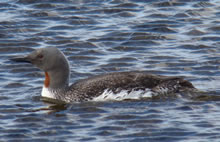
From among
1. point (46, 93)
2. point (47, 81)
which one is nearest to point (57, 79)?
point (47, 81)

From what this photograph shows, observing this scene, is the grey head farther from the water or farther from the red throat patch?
the water

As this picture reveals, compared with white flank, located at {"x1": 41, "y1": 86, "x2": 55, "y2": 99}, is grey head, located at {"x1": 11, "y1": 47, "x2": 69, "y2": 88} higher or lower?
higher

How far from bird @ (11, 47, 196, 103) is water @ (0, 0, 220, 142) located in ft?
0.66

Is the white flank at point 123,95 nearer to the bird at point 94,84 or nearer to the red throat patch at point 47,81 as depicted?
the bird at point 94,84

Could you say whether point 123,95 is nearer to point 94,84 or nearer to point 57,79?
point 94,84

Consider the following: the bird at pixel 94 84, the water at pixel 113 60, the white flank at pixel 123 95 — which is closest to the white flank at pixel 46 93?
the bird at pixel 94 84

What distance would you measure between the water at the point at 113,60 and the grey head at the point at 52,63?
0.41 metres

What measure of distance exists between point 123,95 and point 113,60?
215 cm

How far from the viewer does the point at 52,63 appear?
11.9 metres

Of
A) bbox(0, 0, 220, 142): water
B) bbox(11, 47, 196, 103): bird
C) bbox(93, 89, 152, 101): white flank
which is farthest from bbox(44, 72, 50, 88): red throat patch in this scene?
bbox(93, 89, 152, 101): white flank

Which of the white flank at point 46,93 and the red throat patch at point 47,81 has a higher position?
the red throat patch at point 47,81

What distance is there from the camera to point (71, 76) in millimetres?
13172

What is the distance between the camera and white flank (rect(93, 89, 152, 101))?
11.6 m

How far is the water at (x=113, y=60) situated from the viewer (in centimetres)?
1018
